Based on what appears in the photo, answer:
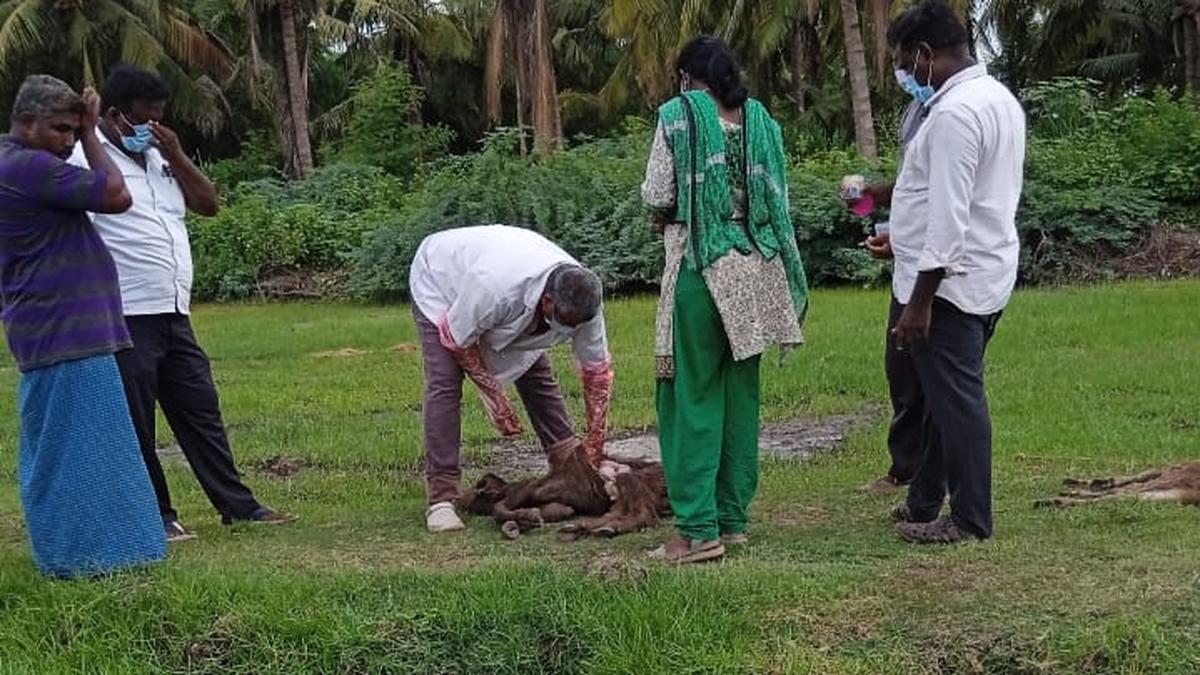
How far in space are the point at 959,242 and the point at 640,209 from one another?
14482 mm

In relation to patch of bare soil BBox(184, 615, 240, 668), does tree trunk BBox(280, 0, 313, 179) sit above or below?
above

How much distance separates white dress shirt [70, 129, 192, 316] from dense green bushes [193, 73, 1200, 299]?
42.0 feet

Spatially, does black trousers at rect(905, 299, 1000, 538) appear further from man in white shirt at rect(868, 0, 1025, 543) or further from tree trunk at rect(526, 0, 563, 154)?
tree trunk at rect(526, 0, 563, 154)

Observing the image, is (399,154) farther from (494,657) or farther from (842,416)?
(494,657)

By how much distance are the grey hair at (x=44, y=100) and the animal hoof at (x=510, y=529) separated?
2.48 metres

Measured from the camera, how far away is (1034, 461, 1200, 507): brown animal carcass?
596 centimetres

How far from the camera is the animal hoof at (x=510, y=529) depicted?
6137 mm

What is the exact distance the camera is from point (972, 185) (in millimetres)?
5062

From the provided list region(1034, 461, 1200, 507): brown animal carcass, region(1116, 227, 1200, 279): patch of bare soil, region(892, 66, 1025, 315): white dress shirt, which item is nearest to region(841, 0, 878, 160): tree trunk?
region(1116, 227, 1200, 279): patch of bare soil

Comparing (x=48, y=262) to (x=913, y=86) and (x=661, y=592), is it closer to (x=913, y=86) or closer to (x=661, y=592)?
(x=661, y=592)

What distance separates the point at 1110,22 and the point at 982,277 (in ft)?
102

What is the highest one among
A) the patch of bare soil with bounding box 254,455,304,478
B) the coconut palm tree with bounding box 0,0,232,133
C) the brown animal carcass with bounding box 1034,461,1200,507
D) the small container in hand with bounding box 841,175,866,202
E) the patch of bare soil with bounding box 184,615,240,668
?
the coconut palm tree with bounding box 0,0,232,133

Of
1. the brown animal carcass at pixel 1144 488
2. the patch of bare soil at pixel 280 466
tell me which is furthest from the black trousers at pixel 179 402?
the brown animal carcass at pixel 1144 488

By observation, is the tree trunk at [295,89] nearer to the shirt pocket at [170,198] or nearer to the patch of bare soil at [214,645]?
the shirt pocket at [170,198]
